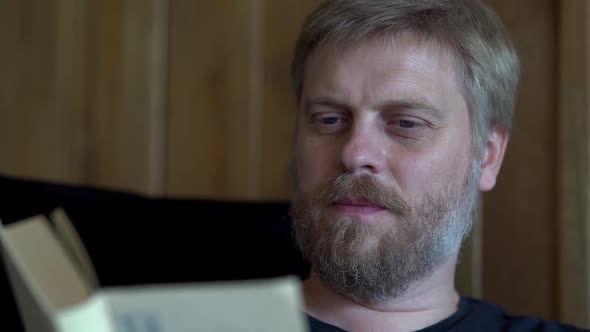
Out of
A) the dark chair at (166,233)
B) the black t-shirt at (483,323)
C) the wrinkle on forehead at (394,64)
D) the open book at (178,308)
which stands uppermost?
the wrinkle on forehead at (394,64)

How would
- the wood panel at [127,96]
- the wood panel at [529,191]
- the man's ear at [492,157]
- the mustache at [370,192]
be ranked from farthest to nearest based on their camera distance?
the wood panel at [127,96] < the wood panel at [529,191] < the man's ear at [492,157] < the mustache at [370,192]

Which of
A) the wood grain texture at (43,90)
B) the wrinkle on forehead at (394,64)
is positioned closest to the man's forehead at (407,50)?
the wrinkle on forehead at (394,64)

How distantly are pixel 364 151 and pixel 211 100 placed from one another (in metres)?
0.75

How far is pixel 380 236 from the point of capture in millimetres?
1126

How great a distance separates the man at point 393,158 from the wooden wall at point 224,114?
0.74ft

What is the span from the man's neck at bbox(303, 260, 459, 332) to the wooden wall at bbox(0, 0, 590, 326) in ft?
1.00

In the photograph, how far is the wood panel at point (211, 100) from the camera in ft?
5.72

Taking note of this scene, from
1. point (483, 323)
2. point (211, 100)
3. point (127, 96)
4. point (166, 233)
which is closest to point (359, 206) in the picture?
point (483, 323)

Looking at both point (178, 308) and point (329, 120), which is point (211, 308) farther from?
point (329, 120)

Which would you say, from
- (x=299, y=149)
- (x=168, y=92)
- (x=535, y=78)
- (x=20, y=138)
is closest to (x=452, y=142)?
(x=299, y=149)

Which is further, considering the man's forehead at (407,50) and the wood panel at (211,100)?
the wood panel at (211,100)

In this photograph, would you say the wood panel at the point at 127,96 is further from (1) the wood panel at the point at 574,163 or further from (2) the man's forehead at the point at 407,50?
(1) the wood panel at the point at 574,163

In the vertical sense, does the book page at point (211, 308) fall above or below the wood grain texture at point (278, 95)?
below

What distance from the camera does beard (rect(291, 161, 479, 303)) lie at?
3.67 ft
